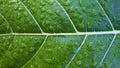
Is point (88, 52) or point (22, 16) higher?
point (22, 16)

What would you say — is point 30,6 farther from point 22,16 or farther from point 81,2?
point 81,2

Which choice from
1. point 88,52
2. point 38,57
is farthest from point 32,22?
point 88,52

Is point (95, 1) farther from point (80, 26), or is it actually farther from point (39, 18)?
point (39, 18)

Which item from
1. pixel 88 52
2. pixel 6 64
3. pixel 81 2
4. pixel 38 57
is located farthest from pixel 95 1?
pixel 6 64

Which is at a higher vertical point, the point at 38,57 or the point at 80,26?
the point at 80,26

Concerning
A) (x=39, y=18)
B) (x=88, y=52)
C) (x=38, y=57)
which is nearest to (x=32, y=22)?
(x=39, y=18)

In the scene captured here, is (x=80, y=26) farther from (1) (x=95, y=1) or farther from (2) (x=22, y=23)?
(2) (x=22, y=23)
